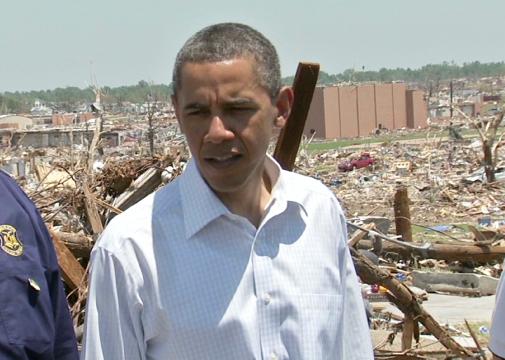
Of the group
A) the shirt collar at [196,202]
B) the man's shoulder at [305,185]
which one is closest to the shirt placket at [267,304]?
the shirt collar at [196,202]

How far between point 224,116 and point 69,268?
122 inches

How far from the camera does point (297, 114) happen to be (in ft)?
14.1

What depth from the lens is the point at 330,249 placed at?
226cm

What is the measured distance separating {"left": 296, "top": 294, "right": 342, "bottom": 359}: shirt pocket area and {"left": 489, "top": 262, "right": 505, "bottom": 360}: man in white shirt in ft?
1.74

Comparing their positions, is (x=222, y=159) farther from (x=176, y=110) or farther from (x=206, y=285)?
(x=206, y=285)

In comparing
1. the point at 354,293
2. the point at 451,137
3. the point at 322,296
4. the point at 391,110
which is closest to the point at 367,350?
the point at 354,293

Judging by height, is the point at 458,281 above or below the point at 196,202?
below

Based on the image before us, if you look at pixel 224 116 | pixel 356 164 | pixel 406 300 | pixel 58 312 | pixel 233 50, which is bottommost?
pixel 356 164

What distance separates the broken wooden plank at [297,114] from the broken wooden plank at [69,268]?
4.45 feet

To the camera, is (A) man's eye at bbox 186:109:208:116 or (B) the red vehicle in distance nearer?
(A) man's eye at bbox 186:109:208:116

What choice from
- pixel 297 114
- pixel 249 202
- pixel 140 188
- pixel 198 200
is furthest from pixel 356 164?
pixel 198 200

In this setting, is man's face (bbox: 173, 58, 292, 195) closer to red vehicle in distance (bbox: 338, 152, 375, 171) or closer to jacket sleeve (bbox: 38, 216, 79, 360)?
jacket sleeve (bbox: 38, 216, 79, 360)

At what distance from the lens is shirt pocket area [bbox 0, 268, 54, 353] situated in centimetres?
219

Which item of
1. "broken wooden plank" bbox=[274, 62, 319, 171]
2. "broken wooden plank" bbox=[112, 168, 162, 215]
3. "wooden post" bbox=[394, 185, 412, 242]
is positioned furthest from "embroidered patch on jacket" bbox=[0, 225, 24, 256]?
"wooden post" bbox=[394, 185, 412, 242]
